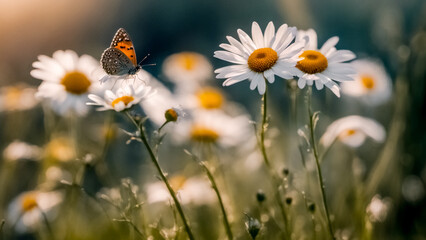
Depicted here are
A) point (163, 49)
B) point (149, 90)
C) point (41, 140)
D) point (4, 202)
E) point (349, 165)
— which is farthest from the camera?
point (163, 49)

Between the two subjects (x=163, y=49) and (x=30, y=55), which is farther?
(x=163, y=49)

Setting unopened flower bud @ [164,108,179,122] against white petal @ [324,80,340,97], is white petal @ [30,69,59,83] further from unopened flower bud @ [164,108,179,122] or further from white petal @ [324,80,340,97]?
white petal @ [324,80,340,97]

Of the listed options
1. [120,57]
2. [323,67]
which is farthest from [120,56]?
[323,67]

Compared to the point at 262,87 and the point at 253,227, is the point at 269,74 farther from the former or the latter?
the point at 253,227

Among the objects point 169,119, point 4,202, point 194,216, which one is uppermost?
point 169,119

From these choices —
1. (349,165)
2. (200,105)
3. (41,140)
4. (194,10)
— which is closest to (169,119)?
(200,105)

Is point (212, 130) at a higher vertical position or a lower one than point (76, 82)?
lower

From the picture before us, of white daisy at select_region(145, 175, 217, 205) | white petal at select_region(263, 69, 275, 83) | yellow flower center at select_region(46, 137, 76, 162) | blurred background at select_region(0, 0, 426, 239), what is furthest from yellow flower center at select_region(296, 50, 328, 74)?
blurred background at select_region(0, 0, 426, 239)

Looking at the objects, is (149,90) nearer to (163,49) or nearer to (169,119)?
(169,119)
